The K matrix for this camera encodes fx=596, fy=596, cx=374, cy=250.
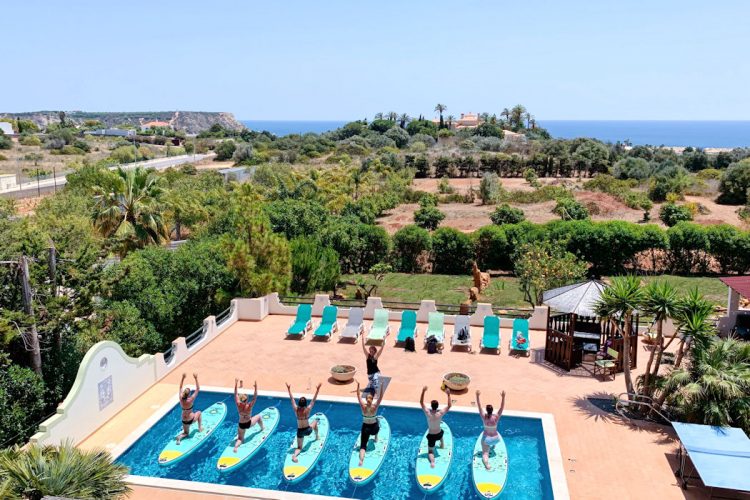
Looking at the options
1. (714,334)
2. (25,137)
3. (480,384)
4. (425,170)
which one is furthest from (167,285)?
(25,137)

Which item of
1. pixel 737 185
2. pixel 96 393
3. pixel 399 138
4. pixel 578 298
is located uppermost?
pixel 399 138

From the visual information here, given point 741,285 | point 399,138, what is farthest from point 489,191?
point 399,138

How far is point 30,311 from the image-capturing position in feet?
45.8

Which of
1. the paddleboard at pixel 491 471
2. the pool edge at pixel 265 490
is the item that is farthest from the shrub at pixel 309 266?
the paddleboard at pixel 491 471

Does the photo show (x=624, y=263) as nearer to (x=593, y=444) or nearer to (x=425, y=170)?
(x=593, y=444)

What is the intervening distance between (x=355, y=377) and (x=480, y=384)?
137 inches

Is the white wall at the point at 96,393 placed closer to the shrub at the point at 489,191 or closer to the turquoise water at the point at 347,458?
the turquoise water at the point at 347,458

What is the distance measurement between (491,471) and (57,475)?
7.86 metres

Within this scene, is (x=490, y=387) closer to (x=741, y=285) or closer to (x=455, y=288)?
(x=741, y=285)

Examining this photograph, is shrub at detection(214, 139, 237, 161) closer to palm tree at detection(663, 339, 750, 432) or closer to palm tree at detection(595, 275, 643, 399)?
palm tree at detection(595, 275, 643, 399)

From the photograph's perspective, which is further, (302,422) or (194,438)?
(194,438)

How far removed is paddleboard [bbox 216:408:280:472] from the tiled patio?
1557 millimetres

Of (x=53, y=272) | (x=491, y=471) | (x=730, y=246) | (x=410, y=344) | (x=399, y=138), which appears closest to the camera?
(x=491, y=471)

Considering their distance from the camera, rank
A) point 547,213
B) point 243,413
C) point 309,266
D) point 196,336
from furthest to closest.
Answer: point 547,213 < point 309,266 < point 196,336 < point 243,413
